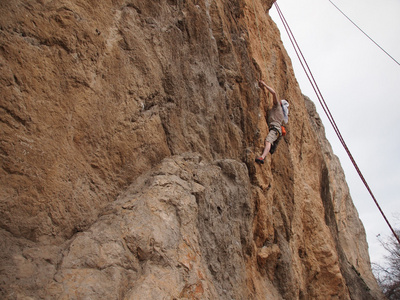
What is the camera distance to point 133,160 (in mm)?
4352

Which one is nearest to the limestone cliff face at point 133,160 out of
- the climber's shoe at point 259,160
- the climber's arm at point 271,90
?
the climber's shoe at point 259,160

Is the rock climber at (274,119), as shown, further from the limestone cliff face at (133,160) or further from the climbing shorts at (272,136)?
A: the limestone cliff face at (133,160)

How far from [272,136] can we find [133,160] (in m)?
3.70

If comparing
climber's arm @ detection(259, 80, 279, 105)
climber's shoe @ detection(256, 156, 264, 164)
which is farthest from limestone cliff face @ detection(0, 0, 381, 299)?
climber's arm @ detection(259, 80, 279, 105)

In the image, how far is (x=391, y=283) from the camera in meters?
16.7

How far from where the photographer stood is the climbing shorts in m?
Answer: 7.11

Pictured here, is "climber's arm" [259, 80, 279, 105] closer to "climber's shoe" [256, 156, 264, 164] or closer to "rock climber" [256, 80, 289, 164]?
"rock climber" [256, 80, 289, 164]

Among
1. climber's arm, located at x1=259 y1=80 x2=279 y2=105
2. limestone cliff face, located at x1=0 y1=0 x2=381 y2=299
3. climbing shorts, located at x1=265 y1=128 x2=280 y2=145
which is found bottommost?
limestone cliff face, located at x1=0 y1=0 x2=381 y2=299

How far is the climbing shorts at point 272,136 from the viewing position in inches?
280

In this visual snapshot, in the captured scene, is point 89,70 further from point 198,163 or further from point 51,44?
point 198,163

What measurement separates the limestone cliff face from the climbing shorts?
0.18 metres

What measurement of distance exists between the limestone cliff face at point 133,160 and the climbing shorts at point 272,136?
178mm

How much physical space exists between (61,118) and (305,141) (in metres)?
8.12

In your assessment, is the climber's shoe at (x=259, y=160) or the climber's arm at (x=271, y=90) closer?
the climber's shoe at (x=259, y=160)
